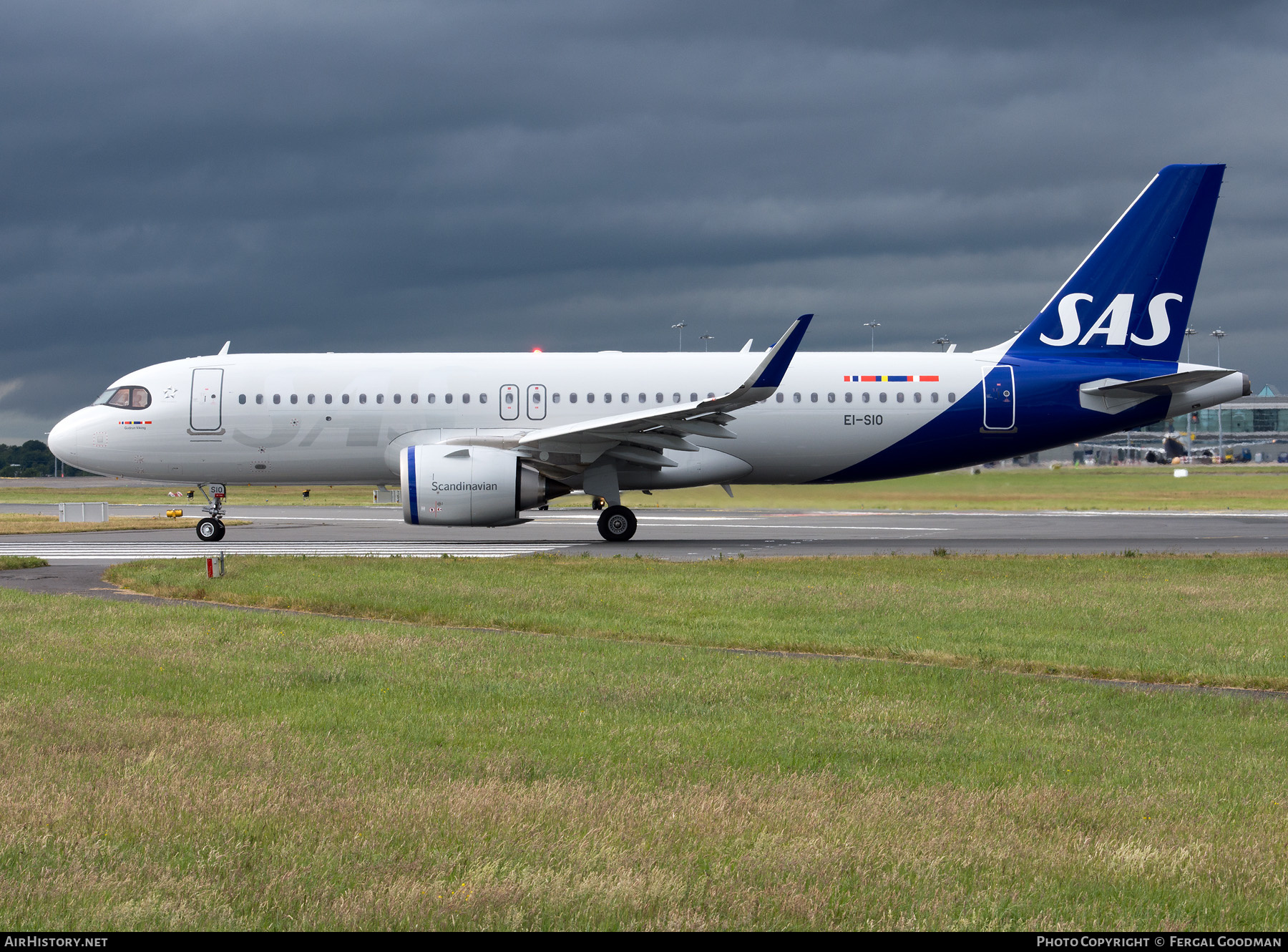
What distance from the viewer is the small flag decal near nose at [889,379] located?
26.3 meters

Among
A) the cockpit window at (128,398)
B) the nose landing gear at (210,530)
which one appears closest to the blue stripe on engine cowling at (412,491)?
the nose landing gear at (210,530)

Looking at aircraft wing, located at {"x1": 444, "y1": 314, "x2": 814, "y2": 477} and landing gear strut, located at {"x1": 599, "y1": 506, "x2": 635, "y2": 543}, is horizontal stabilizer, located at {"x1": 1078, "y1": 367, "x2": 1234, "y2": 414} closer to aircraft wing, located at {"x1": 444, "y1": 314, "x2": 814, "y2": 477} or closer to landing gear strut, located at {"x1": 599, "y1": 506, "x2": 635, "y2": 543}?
aircraft wing, located at {"x1": 444, "y1": 314, "x2": 814, "y2": 477}

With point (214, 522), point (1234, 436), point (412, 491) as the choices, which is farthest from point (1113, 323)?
point (1234, 436)

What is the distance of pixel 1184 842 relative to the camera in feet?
18.1

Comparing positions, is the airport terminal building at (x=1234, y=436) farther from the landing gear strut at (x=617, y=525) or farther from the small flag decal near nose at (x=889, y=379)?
the landing gear strut at (x=617, y=525)

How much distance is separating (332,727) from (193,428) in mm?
20355

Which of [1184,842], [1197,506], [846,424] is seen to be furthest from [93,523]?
[1197,506]

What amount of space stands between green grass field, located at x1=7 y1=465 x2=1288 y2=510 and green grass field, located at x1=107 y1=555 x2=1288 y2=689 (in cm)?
Answer: 1339

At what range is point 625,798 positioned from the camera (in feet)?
20.0

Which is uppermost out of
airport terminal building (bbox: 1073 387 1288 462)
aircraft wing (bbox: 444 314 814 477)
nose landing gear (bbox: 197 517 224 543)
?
airport terminal building (bbox: 1073 387 1288 462)

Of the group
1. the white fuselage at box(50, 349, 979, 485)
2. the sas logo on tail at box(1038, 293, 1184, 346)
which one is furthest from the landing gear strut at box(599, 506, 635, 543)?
the sas logo on tail at box(1038, 293, 1184, 346)

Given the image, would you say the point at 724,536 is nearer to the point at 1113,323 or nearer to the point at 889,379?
the point at 889,379

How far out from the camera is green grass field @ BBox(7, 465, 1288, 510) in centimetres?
3825

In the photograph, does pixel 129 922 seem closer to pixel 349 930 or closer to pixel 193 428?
pixel 349 930
